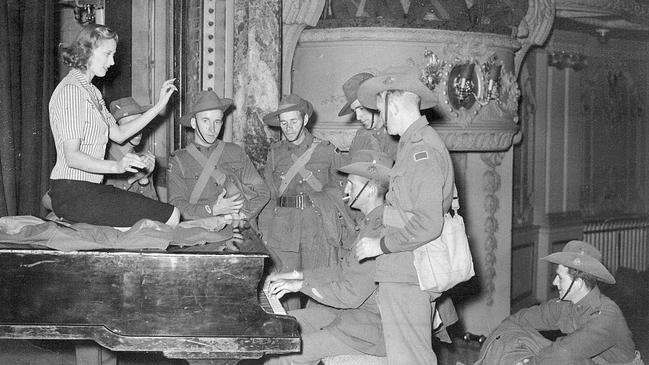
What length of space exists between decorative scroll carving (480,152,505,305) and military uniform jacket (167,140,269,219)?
3.59m

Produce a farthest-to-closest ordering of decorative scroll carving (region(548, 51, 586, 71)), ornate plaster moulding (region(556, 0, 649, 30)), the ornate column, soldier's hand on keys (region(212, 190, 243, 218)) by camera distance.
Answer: decorative scroll carving (region(548, 51, 586, 71)) → ornate plaster moulding (region(556, 0, 649, 30)) → the ornate column → soldier's hand on keys (region(212, 190, 243, 218))

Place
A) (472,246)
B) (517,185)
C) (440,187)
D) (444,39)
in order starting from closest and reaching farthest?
(440,187)
(444,39)
(472,246)
(517,185)

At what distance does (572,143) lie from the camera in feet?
37.6

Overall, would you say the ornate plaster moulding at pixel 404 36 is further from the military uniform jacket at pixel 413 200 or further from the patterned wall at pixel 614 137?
the patterned wall at pixel 614 137

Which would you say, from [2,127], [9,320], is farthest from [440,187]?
[2,127]

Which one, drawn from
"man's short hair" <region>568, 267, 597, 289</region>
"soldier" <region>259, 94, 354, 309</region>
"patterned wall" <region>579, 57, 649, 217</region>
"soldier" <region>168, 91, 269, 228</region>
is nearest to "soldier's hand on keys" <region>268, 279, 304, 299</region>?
"soldier" <region>168, 91, 269, 228</region>

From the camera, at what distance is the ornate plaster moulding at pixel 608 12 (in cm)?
979

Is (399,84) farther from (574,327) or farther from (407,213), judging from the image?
(574,327)

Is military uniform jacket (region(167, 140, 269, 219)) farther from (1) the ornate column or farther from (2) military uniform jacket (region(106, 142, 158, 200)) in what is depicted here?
(1) the ornate column

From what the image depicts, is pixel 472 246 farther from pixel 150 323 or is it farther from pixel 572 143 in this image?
pixel 150 323

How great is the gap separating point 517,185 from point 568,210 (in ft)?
3.56

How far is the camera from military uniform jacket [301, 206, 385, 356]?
4.47m

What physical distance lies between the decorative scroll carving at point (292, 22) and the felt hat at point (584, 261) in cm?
316

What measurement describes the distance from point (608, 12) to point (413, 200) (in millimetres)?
6809
